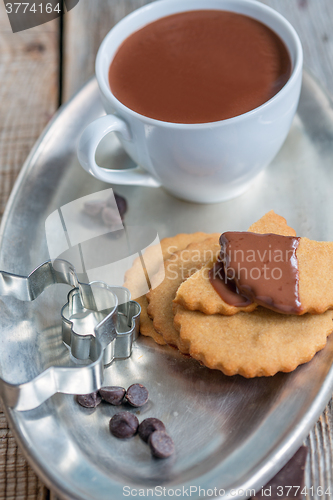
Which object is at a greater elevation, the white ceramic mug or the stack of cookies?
the white ceramic mug

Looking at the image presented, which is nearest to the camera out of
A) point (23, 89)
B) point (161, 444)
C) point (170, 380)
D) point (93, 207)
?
point (161, 444)

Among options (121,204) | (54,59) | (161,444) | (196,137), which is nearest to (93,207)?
(121,204)

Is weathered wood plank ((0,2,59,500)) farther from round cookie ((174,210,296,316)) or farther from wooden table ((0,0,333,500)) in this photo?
round cookie ((174,210,296,316))


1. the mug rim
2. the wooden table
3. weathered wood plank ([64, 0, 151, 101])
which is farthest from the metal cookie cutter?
weathered wood plank ([64, 0, 151, 101])

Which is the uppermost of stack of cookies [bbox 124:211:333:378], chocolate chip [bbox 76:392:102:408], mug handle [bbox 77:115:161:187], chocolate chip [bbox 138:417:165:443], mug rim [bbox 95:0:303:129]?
mug rim [bbox 95:0:303:129]

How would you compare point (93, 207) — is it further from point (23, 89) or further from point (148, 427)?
point (23, 89)

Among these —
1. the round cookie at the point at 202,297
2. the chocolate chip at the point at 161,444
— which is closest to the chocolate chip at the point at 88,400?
the chocolate chip at the point at 161,444

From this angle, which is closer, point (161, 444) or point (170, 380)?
point (161, 444)
